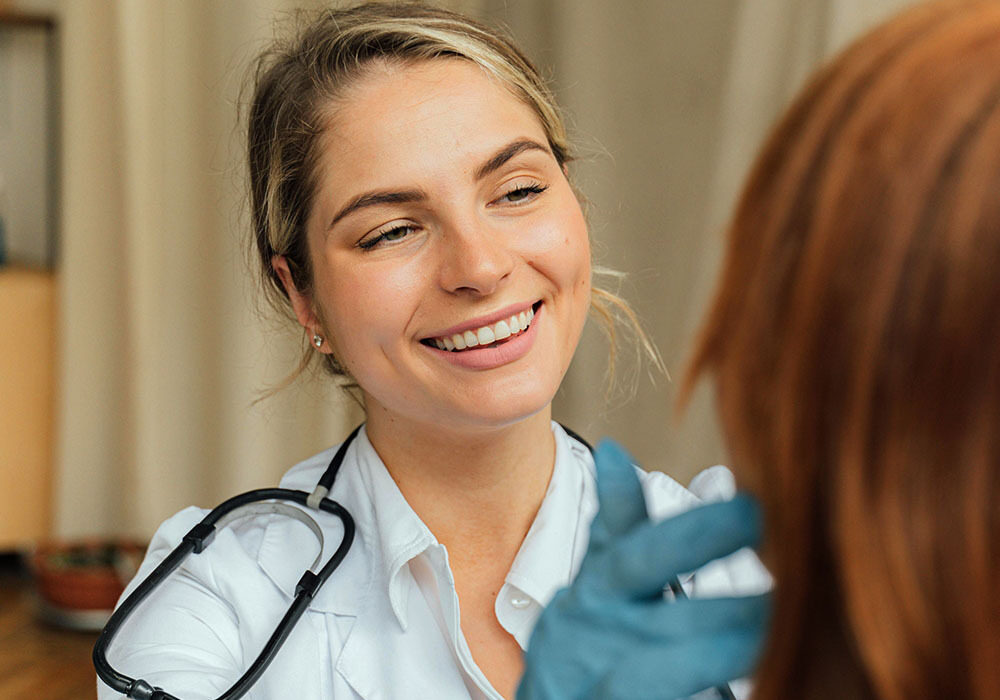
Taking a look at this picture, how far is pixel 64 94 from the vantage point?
3.33m

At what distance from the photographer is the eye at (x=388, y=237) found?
1.11m

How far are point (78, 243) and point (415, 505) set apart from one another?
98.7 inches

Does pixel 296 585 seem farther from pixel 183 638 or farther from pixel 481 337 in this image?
pixel 481 337

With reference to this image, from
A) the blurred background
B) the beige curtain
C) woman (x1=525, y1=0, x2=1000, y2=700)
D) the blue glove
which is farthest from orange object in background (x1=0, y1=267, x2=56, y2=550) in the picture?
woman (x1=525, y1=0, x2=1000, y2=700)

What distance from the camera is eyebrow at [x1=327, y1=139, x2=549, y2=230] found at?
3.55ft

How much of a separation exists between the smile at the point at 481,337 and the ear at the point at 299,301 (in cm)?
20

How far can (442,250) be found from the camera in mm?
1090

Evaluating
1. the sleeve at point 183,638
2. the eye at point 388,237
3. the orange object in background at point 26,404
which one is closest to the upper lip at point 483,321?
the eye at point 388,237

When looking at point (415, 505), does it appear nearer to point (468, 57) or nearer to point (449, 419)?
point (449, 419)

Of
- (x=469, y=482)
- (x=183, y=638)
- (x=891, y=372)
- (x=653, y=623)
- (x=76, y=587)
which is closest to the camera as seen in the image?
(x=891, y=372)

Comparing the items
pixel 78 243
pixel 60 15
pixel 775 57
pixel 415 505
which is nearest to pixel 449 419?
pixel 415 505

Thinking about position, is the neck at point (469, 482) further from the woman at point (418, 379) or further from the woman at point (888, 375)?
the woman at point (888, 375)

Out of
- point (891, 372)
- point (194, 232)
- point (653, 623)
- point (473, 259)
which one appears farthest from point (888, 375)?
point (194, 232)

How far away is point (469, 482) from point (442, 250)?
266mm
